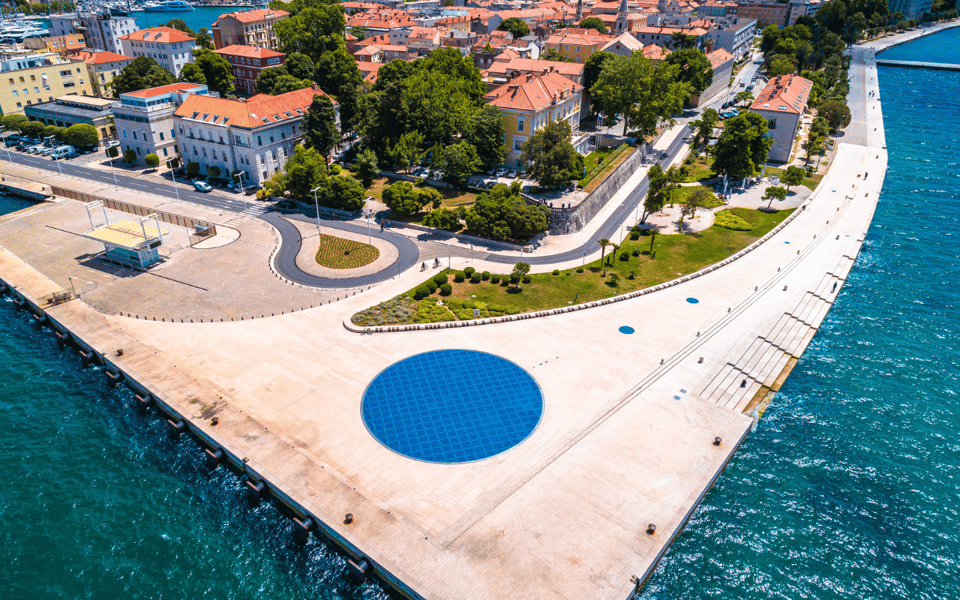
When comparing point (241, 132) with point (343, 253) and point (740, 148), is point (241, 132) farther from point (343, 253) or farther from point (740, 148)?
point (740, 148)

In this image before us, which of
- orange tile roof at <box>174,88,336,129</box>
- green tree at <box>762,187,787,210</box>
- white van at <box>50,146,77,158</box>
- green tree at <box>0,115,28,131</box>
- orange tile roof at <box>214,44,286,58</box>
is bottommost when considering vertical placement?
green tree at <box>762,187,787,210</box>

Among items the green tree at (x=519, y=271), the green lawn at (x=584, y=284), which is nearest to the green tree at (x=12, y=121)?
the green lawn at (x=584, y=284)

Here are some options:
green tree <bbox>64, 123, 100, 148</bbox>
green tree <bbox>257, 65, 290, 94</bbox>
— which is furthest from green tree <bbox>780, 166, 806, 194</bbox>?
green tree <bbox>64, 123, 100, 148</bbox>

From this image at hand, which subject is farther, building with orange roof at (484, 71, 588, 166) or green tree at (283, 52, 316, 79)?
green tree at (283, 52, 316, 79)

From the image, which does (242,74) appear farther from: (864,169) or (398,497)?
(864,169)

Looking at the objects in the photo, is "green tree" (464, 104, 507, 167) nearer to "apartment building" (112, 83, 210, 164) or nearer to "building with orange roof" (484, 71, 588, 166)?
"building with orange roof" (484, 71, 588, 166)

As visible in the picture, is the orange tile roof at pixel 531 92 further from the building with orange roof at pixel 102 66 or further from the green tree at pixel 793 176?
the building with orange roof at pixel 102 66
